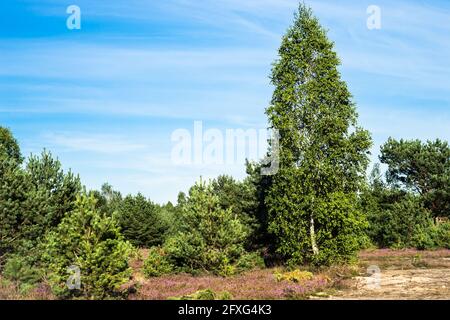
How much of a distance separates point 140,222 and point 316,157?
3200cm

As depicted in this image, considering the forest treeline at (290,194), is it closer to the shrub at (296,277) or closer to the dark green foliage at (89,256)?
the shrub at (296,277)

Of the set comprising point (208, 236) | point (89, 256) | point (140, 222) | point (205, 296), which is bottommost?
point (205, 296)

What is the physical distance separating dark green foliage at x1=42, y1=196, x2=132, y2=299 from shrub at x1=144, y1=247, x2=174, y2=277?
9948 millimetres

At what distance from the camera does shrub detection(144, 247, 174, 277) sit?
88.1 feet

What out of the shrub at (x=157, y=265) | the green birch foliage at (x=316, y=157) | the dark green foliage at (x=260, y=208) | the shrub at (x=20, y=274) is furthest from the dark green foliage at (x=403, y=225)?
the shrub at (x=20, y=274)

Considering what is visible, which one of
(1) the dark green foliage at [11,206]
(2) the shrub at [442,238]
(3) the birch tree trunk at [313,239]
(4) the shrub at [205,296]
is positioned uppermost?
(1) the dark green foliage at [11,206]

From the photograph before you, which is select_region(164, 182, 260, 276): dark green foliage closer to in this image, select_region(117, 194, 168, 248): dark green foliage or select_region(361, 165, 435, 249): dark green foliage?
select_region(361, 165, 435, 249): dark green foliage

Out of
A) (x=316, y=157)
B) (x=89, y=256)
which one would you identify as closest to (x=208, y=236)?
(x=316, y=157)

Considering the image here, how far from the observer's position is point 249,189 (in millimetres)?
37156

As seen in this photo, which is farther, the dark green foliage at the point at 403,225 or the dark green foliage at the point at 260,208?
the dark green foliage at the point at 403,225

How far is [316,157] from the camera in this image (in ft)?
89.4

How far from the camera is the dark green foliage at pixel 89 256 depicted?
16.4 metres

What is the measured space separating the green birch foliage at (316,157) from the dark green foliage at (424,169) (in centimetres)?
3398

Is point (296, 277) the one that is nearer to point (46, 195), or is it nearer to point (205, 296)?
point (205, 296)
